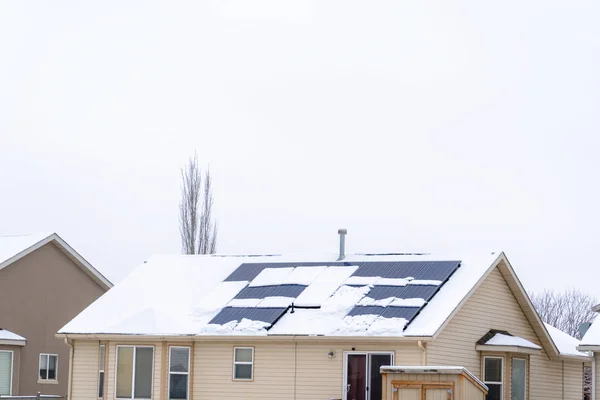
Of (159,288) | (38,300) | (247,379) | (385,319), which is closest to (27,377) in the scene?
(38,300)

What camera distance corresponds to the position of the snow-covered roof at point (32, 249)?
4169 centimetres

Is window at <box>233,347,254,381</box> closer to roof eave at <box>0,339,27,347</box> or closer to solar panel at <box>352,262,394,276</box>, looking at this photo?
solar panel at <box>352,262,394,276</box>

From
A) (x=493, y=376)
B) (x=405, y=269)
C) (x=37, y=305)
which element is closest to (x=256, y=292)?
(x=405, y=269)

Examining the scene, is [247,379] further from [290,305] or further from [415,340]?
[415,340]

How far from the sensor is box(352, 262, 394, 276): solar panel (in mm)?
32219

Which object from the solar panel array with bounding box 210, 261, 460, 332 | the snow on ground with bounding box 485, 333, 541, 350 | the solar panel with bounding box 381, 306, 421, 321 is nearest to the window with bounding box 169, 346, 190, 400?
the solar panel array with bounding box 210, 261, 460, 332

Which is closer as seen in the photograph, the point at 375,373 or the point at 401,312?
the point at 375,373

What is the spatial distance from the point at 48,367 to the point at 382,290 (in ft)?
55.2

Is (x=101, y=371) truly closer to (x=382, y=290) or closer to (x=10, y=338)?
(x=382, y=290)

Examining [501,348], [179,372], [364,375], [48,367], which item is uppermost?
[501,348]

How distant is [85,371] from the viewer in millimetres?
33188

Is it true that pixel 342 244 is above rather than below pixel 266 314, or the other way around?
above

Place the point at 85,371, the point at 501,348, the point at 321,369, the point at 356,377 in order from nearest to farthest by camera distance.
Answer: the point at 356,377 → the point at 321,369 → the point at 501,348 → the point at 85,371

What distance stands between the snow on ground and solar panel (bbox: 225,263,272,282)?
741cm
